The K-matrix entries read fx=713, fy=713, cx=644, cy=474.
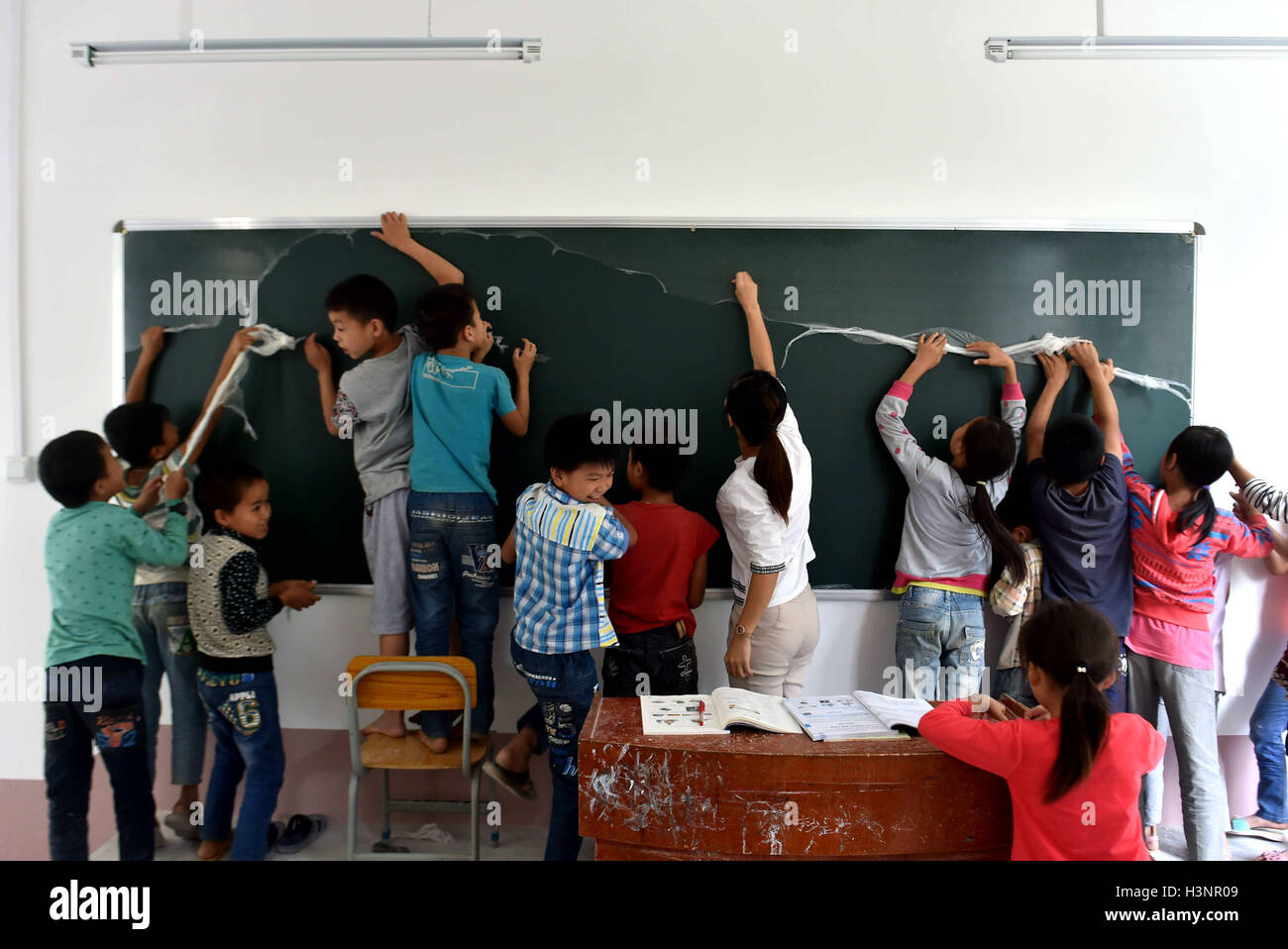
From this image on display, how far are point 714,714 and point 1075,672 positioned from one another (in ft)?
2.75

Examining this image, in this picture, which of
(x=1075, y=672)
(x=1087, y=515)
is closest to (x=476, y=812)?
(x=1075, y=672)

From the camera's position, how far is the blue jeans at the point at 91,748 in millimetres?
2193

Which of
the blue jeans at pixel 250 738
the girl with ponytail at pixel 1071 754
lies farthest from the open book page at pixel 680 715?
the blue jeans at pixel 250 738

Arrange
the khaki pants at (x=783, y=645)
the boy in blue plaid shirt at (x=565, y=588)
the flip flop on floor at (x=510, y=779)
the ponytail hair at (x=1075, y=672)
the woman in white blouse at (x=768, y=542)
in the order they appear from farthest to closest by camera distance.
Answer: the flip flop on floor at (x=510, y=779)
the khaki pants at (x=783, y=645)
the woman in white blouse at (x=768, y=542)
the boy in blue plaid shirt at (x=565, y=588)
the ponytail hair at (x=1075, y=672)

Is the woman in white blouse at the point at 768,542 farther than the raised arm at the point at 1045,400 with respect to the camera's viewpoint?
No

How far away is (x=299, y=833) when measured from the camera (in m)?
2.58

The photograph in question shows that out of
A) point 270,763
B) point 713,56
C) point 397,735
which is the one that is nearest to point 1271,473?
point 713,56

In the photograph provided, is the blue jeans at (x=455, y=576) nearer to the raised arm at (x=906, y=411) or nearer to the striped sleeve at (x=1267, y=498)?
the raised arm at (x=906, y=411)

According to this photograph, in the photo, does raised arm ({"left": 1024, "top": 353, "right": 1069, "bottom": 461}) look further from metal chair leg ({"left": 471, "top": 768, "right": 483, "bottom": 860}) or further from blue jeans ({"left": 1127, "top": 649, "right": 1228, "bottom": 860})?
metal chair leg ({"left": 471, "top": 768, "right": 483, "bottom": 860})

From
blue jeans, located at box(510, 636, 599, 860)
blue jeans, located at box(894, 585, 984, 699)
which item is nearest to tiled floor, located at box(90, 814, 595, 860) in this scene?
blue jeans, located at box(510, 636, 599, 860)

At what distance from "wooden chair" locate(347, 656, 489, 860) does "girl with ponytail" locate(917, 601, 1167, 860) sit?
1.42m

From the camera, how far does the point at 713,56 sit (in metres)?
2.61

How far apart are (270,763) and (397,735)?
0.40 metres

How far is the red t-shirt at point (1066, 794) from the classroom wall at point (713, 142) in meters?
1.07
